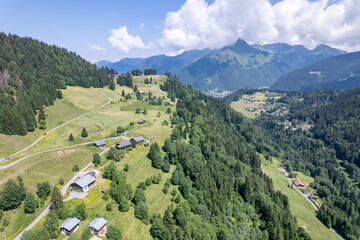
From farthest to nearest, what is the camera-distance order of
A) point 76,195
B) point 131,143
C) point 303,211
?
point 303,211
point 131,143
point 76,195

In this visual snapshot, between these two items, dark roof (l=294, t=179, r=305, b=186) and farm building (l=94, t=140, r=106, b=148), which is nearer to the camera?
farm building (l=94, t=140, r=106, b=148)

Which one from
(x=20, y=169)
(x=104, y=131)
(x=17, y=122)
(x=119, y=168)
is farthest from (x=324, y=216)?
(x=17, y=122)

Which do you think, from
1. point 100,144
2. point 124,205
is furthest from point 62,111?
point 124,205

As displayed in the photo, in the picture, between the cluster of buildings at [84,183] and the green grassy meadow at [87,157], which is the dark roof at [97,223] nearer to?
the green grassy meadow at [87,157]

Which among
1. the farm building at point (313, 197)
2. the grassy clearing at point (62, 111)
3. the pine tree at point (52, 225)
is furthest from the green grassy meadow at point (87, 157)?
the farm building at point (313, 197)

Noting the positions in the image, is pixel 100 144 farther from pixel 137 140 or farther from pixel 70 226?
pixel 70 226

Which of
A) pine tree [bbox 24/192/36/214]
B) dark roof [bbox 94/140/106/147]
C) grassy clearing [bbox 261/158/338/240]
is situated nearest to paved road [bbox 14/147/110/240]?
pine tree [bbox 24/192/36/214]

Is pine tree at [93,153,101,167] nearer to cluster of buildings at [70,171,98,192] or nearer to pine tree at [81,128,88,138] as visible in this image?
cluster of buildings at [70,171,98,192]
